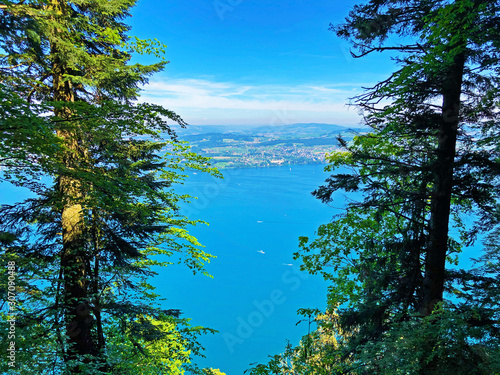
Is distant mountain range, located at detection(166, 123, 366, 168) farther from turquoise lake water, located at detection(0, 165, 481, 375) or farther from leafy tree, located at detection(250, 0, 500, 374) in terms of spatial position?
leafy tree, located at detection(250, 0, 500, 374)

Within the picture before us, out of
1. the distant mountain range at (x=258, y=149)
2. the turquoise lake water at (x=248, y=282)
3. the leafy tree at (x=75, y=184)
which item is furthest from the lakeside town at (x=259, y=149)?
the leafy tree at (x=75, y=184)

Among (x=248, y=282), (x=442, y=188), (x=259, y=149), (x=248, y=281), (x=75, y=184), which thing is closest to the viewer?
(x=442, y=188)

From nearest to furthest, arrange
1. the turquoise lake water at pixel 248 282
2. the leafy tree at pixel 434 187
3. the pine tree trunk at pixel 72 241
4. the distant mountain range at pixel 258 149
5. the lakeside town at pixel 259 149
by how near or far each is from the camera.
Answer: the leafy tree at pixel 434 187 < the pine tree trunk at pixel 72 241 < the turquoise lake water at pixel 248 282 < the distant mountain range at pixel 258 149 < the lakeside town at pixel 259 149

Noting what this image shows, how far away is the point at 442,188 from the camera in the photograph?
4.12 metres

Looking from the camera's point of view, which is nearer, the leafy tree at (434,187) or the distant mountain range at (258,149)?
the leafy tree at (434,187)

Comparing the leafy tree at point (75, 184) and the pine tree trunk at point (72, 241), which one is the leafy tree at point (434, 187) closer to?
the leafy tree at point (75, 184)

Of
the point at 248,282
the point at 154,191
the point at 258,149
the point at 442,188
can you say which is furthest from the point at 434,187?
the point at 258,149

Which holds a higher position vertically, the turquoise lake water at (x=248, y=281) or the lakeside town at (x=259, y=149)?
the lakeside town at (x=259, y=149)

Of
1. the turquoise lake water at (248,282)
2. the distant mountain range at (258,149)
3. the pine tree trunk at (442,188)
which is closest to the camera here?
the pine tree trunk at (442,188)

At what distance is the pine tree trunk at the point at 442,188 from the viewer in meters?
3.85

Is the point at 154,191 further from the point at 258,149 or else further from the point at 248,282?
the point at 258,149

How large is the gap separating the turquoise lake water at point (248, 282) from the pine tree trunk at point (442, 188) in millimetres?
26910

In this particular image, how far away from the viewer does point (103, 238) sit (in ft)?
18.8

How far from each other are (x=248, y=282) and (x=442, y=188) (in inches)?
1481
